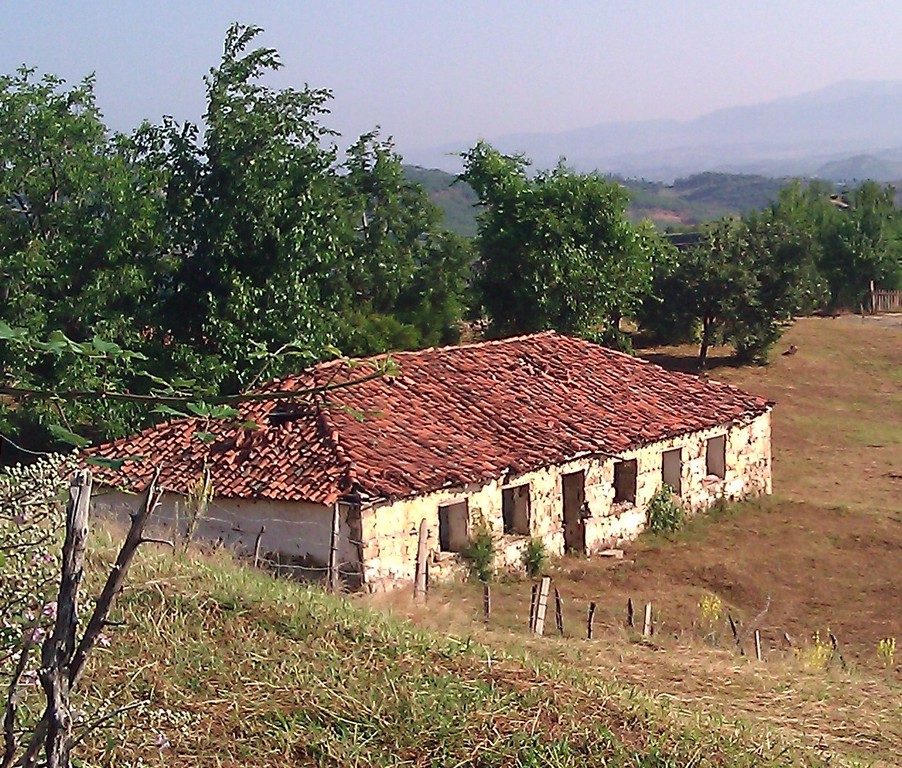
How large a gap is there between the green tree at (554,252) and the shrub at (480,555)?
1513 centimetres

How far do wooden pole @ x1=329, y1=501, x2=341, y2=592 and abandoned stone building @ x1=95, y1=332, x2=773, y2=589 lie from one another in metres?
0.13

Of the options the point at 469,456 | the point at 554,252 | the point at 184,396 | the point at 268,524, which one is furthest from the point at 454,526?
the point at 554,252

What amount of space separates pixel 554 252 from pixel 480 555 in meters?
15.9

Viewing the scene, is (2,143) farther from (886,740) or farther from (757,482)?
(886,740)

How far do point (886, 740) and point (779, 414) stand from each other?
26436 mm

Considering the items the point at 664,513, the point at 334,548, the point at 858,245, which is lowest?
the point at 664,513

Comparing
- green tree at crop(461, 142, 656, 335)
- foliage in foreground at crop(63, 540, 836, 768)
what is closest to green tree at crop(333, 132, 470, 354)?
green tree at crop(461, 142, 656, 335)

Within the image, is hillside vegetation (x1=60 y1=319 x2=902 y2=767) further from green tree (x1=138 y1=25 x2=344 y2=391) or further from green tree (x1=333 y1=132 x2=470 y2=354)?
green tree (x1=333 y1=132 x2=470 y2=354)

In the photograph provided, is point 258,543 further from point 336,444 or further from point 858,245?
point 858,245

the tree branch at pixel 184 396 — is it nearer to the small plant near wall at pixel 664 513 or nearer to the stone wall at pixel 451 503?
the stone wall at pixel 451 503

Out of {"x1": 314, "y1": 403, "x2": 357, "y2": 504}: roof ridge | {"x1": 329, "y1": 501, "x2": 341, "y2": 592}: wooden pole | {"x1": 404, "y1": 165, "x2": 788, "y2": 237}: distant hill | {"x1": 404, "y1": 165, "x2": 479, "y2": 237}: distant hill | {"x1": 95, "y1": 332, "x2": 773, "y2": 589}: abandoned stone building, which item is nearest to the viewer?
{"x1": 329, "y1": 501, "x2": 341, "y2": 592}: wooden pole

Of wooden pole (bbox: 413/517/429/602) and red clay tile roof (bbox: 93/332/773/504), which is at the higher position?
red clay tile roof (bbox: 93/332/773/504)

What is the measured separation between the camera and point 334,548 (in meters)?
13.2

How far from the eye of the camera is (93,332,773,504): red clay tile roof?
15.6 metres
